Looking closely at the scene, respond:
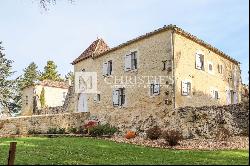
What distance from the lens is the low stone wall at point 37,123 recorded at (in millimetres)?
26672

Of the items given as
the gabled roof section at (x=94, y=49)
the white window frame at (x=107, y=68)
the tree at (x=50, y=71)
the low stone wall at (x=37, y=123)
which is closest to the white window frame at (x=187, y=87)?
the white window frame at (x=107, y=68)

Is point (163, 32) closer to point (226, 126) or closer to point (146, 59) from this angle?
point (146, 59)

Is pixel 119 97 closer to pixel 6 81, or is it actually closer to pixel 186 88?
pixel 186 88

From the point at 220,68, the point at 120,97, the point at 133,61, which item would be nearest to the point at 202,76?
the point at 220,68

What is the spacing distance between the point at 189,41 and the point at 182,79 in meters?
3.61

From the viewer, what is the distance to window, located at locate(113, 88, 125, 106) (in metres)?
27.8

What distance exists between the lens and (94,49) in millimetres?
33594

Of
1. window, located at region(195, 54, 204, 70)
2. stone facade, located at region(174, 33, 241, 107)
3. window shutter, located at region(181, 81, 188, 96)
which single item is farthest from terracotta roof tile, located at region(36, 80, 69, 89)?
window shutter, located at region(181, 81, 188, 96)

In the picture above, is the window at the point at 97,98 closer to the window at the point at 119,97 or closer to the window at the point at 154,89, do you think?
the window at the point at 119,97

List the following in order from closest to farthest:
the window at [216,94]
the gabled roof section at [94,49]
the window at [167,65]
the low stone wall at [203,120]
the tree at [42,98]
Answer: the low stone wall at [203,120] → the window at [167,65] → the window at [216,94] → the gabled roof section at [94,49] → the tree at [42,98]

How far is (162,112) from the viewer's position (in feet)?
77.3

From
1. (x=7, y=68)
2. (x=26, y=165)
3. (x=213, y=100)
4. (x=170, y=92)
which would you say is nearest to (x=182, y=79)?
(x=170, y=92)

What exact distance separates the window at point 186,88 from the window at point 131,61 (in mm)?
4495

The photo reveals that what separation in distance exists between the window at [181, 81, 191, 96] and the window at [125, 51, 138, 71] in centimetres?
450
